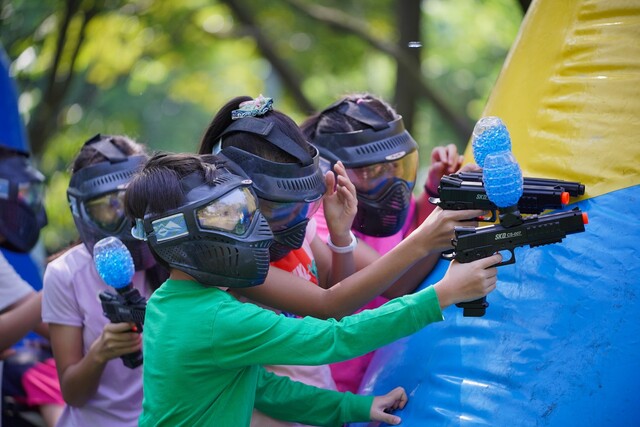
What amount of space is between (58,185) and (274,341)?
9307 millimetres

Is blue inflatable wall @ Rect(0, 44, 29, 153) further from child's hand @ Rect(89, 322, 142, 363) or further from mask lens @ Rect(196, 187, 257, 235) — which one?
mask lens @ Rect(196, 187, 257, 235)

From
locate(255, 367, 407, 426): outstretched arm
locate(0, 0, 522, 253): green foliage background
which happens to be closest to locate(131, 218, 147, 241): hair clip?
locate(255, 367, 407, 426): outstretched arm

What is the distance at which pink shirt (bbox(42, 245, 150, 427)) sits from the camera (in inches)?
152

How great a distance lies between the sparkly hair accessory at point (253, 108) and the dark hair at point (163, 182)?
13.3 inches

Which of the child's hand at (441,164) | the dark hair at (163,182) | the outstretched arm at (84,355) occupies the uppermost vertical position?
the dark hair at (163,182)

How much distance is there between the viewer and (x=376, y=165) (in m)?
3.70

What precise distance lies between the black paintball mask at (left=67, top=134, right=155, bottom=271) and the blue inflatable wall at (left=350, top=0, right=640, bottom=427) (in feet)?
3.86

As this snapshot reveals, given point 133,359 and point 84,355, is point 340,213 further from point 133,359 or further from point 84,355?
point 84,355

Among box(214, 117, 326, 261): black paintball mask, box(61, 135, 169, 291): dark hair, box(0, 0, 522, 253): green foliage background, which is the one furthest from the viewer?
box(0, 0, 522, 253): green foliage background

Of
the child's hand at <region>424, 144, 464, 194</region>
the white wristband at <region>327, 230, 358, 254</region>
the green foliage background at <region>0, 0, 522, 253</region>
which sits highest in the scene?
the white wristband at <region>327, 230, 358, 254</region>

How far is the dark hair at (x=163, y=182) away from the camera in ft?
9.32

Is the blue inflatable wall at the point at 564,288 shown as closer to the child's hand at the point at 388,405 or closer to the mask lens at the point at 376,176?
the child's hand at the point at 388,405

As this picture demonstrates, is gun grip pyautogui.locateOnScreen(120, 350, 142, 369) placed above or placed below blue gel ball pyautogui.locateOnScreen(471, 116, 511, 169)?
below

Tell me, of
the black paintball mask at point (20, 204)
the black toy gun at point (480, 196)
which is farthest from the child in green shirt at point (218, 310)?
the black paintball mask at point (20, 204)
